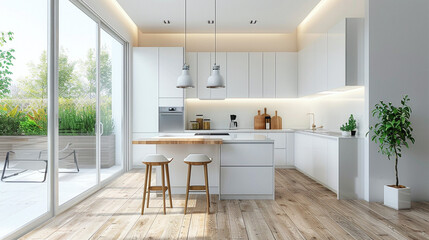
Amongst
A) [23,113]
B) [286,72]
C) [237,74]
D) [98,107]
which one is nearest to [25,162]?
[23,113]

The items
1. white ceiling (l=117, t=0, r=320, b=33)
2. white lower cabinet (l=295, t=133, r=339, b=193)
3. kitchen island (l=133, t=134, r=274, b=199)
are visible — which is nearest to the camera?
kitchen island (l=133, t=134, r=274, b=199)

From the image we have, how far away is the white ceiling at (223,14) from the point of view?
5.38m

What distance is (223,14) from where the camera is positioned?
591 centimetres

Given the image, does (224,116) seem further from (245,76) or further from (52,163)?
(52,163)

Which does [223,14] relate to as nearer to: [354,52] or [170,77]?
[170,77]

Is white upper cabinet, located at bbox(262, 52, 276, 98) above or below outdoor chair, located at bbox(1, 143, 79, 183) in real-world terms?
above

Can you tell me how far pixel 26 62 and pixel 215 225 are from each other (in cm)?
244

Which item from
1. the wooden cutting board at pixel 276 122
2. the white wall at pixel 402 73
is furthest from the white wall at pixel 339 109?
the wooden cutting board at pixel 276 122

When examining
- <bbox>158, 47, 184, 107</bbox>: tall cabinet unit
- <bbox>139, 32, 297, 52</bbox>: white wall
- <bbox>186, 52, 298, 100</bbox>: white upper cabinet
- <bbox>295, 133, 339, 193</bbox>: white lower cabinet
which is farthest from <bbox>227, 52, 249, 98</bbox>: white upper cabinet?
<bbox>295, 133, 339, 193</bbox>: white lower cabinet

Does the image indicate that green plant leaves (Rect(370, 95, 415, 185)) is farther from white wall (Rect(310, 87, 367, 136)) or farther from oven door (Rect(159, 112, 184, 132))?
oven door (Rect(159, 112, 184, 132))

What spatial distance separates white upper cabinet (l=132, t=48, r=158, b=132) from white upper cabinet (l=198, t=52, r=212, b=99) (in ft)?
3.09

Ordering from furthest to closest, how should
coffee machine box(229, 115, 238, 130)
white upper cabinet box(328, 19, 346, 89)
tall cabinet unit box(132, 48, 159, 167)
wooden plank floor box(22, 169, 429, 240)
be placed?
coffee machine box(229, 115, 238, 130) → tall cabinet unit box(132, 48, 159, 167) → white upper cabinet box(328, 19, 346, 89) → wooden plank floor box(22, 169, 429, 240)

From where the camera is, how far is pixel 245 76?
6969mm

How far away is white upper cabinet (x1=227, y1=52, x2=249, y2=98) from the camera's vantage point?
694 centimetres
